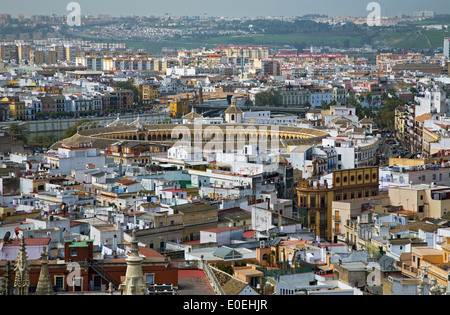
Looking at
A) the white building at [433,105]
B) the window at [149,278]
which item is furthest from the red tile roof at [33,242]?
the white building at [433,105]

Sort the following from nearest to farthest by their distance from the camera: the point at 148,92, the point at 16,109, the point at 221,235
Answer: the point at 221,235 → the point at 16,109 → the point at 148,92

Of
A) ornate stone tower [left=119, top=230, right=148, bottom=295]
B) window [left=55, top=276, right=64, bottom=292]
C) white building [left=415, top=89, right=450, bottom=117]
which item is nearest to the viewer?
ornate stone tower [left=119, top=230, right=148, bottom=295]

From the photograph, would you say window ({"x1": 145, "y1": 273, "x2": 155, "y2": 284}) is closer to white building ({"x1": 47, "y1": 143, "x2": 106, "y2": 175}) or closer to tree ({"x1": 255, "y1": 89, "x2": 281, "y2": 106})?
white building ({"x1": 47, "y1": 143, "x2": 106, "y2": 175})

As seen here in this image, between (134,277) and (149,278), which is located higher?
(134,277)

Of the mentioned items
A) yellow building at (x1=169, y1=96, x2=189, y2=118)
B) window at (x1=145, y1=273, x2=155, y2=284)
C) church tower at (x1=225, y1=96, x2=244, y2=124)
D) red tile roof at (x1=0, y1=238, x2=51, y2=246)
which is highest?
window at (x1=145, y1=273, x2=155, y2=284)

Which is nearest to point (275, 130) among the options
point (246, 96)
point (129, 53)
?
point (246, 96)

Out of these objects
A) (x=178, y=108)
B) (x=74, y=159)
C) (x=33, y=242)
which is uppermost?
(x=33, y=242)

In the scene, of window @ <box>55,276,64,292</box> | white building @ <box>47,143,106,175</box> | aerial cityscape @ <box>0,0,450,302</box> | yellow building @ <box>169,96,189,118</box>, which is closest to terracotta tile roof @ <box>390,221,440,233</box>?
aerial cityscape @ <box>0,0,450,302</box>

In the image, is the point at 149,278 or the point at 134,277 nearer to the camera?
the point at 134,277

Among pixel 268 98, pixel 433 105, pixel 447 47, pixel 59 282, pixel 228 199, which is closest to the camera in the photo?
pixel 59 282

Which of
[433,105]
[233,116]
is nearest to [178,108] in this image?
[233,116]

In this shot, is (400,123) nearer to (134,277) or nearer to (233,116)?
(233,116)

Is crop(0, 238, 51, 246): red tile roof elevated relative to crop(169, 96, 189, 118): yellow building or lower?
elevated
